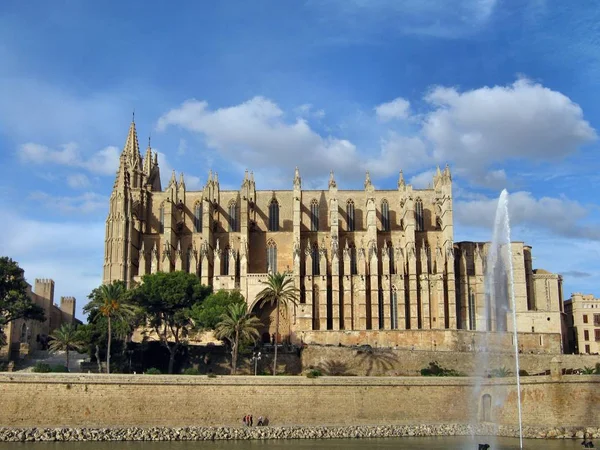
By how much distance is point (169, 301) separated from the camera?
58969mm

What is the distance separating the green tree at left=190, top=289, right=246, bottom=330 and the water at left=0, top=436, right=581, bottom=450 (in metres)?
14.7

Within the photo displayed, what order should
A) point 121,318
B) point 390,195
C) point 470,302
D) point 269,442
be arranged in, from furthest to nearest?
point 390,195, point 470,302, point 121,318, point 269,442

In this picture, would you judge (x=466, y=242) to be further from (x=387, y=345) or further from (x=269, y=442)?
(x=269, y=442)

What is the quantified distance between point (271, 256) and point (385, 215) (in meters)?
13.0

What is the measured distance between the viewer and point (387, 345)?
214ft

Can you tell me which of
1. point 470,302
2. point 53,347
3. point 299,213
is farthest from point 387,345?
point 53,347

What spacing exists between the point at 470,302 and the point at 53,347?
3763 centimetres

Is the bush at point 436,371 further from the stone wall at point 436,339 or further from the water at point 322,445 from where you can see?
the water at point 322,445

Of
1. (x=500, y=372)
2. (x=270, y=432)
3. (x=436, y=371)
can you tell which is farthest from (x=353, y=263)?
(x=270, y=432)

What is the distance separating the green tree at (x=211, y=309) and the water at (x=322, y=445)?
48.2ft

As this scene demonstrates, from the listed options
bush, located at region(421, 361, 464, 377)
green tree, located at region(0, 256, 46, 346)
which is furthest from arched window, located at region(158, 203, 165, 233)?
bush, located at region(421, 361, 464, 377)

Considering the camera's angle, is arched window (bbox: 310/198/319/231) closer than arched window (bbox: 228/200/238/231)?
No

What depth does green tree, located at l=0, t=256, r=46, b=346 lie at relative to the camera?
5541 centimetres

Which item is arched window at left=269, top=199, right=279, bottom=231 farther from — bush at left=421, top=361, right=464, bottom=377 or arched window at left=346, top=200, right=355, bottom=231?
bush at left=421, top=361, right=464, bottom=377
